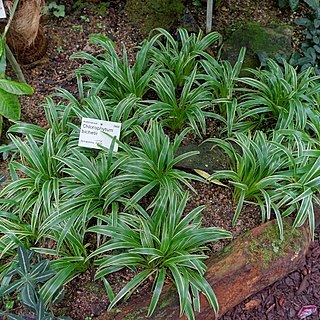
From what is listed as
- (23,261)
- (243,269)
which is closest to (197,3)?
(243,269)

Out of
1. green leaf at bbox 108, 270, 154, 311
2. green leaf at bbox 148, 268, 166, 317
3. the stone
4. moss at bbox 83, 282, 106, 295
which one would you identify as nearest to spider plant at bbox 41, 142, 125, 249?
moss at bbox 83, 282, 106, 295

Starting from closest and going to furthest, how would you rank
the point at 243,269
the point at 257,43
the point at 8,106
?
the point at 243,269 < the point at 8,106 < the point at 257,43

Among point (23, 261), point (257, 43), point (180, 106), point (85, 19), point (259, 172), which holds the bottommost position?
point (23, 261)

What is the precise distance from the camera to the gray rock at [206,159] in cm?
250

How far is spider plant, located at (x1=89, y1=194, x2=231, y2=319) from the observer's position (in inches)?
78.7

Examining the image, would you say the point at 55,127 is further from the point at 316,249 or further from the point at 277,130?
the point at 316,249

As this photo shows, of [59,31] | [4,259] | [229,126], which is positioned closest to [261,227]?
[229,126]

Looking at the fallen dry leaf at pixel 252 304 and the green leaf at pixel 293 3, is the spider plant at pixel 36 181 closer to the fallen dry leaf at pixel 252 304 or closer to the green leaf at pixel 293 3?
the fallen dry leaf at pixel 252 304

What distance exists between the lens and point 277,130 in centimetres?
251

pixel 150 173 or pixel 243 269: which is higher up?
pixel 150 173

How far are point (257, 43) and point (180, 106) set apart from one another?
80 cm

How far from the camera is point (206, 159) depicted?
2533 millimetres

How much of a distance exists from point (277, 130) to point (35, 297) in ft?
5.08

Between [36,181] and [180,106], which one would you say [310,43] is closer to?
[180,106]
